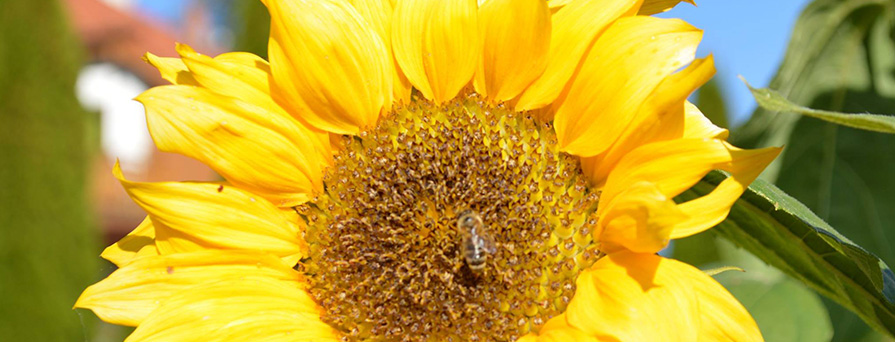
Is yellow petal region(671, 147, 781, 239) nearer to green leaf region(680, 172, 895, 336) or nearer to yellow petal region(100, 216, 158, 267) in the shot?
green leaf region(680, 172, 895, 336)

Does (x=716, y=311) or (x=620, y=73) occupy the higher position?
(x=620, y=73)

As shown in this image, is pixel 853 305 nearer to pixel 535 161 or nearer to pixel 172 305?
pixel 535 161

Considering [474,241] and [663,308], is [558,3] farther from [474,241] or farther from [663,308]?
[663,308]

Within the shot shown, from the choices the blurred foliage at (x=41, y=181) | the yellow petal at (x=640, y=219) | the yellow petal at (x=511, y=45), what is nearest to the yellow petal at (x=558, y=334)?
the yellow petal at (x=640, y=219)

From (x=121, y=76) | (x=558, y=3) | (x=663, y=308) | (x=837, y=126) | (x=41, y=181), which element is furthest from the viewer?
(x=121, y=76)

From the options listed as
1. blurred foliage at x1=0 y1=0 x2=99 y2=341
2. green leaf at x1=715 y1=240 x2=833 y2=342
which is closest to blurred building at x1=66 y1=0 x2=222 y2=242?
blurred foliage at x1=0 y1=0 x2=99 y2=341

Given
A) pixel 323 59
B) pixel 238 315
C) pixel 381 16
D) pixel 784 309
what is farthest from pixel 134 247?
pixel 784 309
